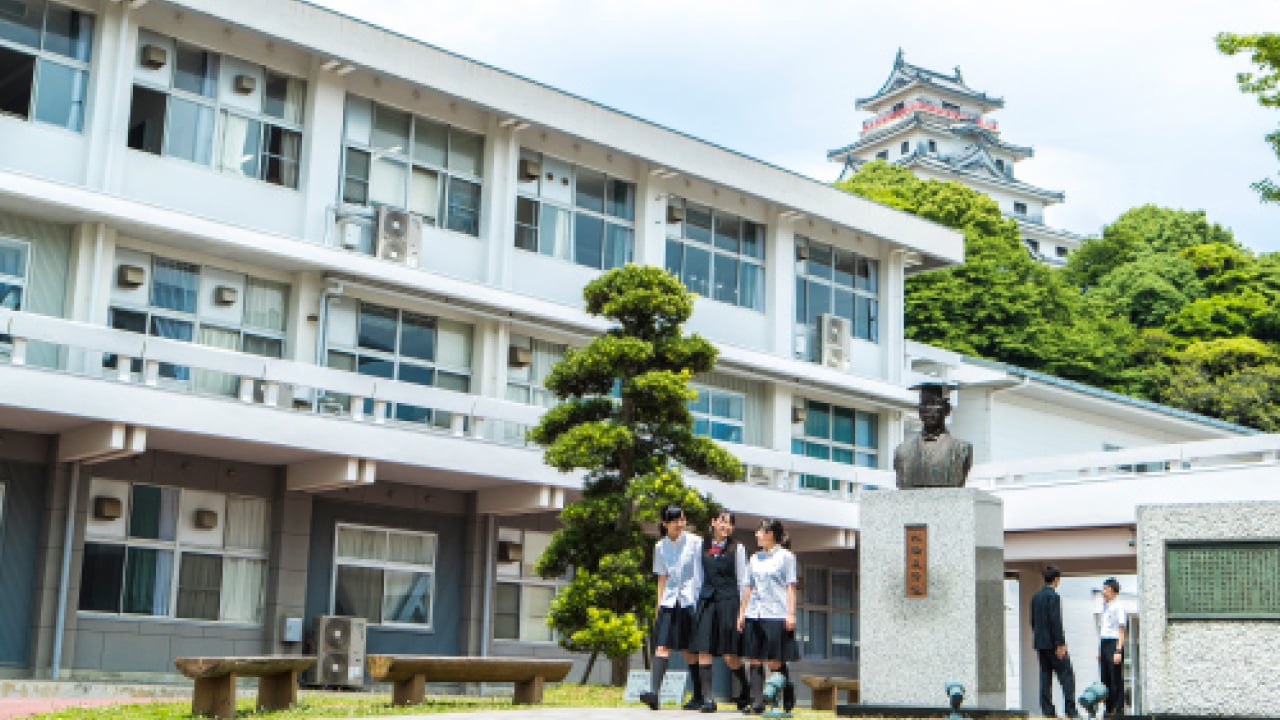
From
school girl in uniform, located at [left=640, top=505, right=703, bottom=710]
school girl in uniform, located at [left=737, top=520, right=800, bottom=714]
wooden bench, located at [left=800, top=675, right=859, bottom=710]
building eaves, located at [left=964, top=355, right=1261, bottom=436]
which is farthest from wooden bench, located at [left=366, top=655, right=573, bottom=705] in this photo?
building eaves, located at [left=964, top=355, right=1261, bottom=436]

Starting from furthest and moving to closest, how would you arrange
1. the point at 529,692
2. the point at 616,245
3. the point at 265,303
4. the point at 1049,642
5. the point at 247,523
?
the point at 616,245 < the point at 265,303 < the point at 247,523 < the point at 1049,642 < the point at 529,692

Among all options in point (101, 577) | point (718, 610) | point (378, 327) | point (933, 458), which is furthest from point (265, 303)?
point (933, 458)

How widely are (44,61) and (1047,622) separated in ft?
43.2

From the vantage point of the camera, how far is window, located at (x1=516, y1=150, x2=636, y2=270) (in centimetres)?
2247

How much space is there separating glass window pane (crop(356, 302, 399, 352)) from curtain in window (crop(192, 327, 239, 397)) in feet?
6.02

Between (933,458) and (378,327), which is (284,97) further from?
(933,458)

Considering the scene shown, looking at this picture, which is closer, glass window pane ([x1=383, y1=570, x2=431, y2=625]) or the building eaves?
glass window pane ([x1=383, y1=570, x2=431, y2=625])

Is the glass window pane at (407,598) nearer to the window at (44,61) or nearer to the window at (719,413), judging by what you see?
the window at (719,413)

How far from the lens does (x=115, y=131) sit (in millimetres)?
17859

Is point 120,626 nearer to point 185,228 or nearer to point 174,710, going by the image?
point 185,228

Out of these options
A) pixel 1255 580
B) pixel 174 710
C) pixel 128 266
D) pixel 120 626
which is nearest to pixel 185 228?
pixel 128 266

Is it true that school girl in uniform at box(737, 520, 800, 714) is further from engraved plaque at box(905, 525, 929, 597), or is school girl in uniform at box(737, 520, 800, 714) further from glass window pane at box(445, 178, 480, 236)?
glass window pane at box(445, 178, 480, 236)

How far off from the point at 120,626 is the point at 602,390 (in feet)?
20.7

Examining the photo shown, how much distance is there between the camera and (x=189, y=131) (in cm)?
1880
